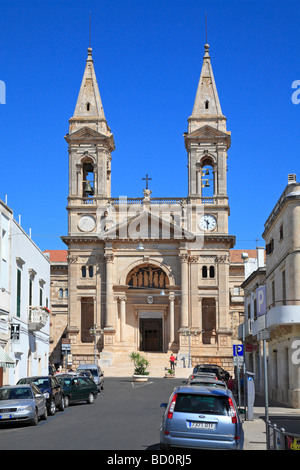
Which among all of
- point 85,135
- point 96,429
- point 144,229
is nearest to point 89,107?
point 85,135

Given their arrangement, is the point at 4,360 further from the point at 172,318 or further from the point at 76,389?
the point at 172,318

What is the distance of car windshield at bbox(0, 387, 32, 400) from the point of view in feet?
70.2

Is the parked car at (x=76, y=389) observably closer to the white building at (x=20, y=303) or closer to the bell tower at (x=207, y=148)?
the white building at (x=20, y=303)

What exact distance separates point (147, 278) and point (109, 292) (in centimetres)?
463

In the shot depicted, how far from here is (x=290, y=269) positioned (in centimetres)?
2986

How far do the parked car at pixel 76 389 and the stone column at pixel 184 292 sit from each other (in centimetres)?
3477

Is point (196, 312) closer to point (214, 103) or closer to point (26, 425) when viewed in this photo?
point (214, 103)

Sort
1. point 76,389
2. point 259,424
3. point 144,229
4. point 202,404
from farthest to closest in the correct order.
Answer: point 144,229 → point 76,389 → point 259,424 → point 202,404

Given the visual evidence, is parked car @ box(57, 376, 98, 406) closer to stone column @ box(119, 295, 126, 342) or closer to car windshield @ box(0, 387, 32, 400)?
car windshield @ box(0, 387, 32, 400)

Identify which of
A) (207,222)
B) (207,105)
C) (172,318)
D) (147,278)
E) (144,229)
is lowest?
(172,318)

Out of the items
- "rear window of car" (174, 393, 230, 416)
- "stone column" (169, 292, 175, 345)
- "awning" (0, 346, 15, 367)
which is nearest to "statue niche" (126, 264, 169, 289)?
"stone column" (169, 292, 175, 345)

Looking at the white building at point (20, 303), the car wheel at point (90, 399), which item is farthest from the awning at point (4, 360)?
the car wheel at point (90, 399)

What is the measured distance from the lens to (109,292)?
217 ft
